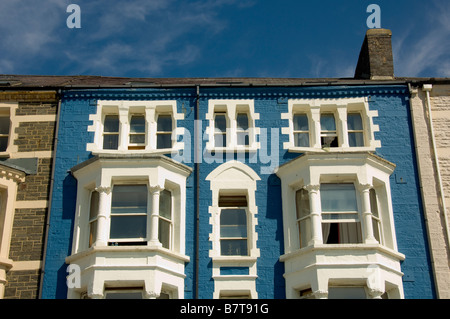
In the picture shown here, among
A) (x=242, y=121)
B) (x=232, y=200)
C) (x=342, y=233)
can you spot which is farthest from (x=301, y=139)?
(x=342, y=233)

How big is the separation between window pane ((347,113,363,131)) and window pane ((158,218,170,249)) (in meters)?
6.63

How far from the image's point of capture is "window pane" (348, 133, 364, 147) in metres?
24.2

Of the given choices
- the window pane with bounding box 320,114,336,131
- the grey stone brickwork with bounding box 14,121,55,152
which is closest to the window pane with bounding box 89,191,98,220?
the grey stone brickwork with bounding box 14,121,55,152

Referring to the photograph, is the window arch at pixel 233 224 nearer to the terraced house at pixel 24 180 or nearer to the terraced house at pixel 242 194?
the terraced house at pixel 242 194

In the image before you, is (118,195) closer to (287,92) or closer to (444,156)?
(287,92)

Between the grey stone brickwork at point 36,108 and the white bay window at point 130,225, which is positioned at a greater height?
the grey stone brickwork at point 36,108

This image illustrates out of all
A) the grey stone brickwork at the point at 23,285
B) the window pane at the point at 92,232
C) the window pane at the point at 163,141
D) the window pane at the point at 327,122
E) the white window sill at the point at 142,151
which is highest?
the window pane at the point at 327,122

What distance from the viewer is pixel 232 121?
24.2 meters

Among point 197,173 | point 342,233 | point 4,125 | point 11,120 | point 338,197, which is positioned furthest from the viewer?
point 4,125

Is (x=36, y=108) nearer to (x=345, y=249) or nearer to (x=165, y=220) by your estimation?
(x=165, y=220)

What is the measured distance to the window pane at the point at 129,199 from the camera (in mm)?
22172

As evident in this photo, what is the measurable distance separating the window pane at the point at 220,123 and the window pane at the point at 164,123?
4.76ft

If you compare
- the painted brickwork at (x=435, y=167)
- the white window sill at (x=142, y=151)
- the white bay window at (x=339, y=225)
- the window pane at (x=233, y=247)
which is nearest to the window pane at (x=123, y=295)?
the window pane at (x=233, y=247)

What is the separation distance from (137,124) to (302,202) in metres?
5.86
